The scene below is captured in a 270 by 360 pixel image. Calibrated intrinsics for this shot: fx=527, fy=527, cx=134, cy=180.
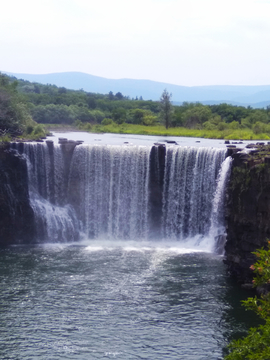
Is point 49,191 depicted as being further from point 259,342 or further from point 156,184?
point 259,342

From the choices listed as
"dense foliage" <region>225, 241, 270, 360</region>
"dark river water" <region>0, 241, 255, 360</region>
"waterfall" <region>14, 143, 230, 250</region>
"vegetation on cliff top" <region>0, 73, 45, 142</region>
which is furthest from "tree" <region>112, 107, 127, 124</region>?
"dense foliage" <region>225, 241, 270, 360</region>

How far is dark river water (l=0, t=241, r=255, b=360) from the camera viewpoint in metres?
18.8

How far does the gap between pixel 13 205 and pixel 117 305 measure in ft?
44.1

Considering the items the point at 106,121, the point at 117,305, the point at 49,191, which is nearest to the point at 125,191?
the point at 49,191

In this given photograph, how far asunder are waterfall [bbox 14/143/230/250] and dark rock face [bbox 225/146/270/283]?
415 centimetres

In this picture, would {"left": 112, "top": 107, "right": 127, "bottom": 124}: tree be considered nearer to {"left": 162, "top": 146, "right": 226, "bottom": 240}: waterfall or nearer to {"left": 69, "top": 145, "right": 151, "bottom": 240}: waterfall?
{"left": 69, "top": 145, "right": 151, "bottom": 240}: waterfall

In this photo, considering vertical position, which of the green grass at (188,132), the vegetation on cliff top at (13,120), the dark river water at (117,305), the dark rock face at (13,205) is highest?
the vegetation on cliff top at (13,120)

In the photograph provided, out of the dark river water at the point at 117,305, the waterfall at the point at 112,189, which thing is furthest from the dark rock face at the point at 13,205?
the waterfall at the point at 112,189

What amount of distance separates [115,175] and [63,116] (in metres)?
29.1

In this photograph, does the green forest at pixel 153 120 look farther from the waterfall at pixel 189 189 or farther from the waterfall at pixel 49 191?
the waterfall at pixel 189 189

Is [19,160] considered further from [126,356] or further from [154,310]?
[126,356]

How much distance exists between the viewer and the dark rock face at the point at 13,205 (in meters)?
32.6

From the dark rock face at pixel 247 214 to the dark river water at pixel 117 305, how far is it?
106 centimetres

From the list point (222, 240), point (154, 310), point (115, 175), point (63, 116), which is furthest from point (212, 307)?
point (63, 116)
